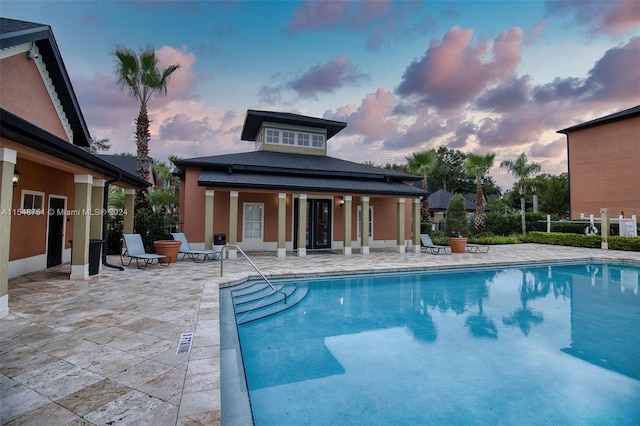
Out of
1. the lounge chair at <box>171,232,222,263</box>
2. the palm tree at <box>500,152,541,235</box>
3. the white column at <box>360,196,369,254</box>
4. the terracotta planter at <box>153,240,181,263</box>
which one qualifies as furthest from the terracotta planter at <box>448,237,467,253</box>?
the palm tree at <box>500,152,541,235</box>

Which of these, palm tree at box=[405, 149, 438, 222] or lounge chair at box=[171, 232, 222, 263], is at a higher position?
palm tree at box=[405, 149, 438, 222]

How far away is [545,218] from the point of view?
2364 cm

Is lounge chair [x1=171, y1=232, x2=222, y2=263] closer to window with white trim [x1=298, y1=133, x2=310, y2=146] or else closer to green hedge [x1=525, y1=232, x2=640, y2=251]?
window with white trim [x1=298, y1=133, x2=310, y2=146]

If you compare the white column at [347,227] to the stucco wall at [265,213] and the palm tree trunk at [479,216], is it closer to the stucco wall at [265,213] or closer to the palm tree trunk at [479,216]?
the stucco wall at [265,213]

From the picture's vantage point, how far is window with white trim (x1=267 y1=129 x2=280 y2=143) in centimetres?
1619

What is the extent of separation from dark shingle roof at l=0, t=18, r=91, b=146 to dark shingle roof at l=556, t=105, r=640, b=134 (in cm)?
3008

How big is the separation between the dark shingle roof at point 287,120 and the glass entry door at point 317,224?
4.65m

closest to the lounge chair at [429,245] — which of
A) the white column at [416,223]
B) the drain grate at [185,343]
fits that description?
the white column at [416,223]

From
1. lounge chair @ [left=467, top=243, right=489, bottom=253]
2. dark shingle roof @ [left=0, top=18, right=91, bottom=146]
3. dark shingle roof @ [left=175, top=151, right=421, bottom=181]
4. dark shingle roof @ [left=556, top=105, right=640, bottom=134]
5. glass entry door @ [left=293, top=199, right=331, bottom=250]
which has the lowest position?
lounge chair @ [left=467, top=243, right=489, bottom=253]

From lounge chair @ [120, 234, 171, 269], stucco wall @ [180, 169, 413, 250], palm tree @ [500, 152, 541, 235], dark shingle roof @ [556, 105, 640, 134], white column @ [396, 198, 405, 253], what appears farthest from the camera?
palm tree @ [500, 152, 541, 235]

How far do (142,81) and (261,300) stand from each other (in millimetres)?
12372

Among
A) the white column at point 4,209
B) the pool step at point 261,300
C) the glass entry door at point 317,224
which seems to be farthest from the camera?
the glass entry door at point 317,224

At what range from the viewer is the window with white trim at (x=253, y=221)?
45.3 feet

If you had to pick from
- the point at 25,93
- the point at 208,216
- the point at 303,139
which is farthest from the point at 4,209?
the point at 303,139
